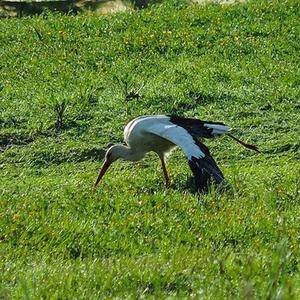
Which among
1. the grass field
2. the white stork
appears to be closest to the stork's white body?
the white stork

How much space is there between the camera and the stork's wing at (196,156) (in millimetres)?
8188

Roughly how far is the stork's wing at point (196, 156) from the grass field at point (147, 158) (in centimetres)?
16

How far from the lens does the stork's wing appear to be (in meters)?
8.19

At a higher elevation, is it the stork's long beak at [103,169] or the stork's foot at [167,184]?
the stork's foot at [167,184]

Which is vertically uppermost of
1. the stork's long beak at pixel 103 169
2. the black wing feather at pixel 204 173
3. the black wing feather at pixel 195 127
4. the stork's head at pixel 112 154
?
the black wing feather at pixel 195 127

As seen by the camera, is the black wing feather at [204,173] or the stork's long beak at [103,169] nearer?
the black wing feather at [204,173]

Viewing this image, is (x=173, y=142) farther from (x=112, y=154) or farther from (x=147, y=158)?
(x=147, y=158)

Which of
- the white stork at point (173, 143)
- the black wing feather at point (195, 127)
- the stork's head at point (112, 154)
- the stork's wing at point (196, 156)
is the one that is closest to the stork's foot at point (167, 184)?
the white stork at point (173, 143)

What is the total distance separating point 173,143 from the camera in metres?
9.01

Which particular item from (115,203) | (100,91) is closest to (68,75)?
(100,91)

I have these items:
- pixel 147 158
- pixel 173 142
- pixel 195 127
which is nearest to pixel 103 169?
pixel 173 142

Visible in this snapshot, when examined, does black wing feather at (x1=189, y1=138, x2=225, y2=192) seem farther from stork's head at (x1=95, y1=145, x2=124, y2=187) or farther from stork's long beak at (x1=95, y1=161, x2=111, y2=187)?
stork's head at (x1=95, y1=145, x2=124, y2=187)

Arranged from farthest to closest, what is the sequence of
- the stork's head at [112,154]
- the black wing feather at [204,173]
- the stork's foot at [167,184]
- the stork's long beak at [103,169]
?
the stork's head at [112,154]
the stork's long beak at [103,169]
the stork's foot at [167,184]
the black wing feather at [204,173]

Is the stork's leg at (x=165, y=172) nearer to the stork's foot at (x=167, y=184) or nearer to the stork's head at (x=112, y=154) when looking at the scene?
the stork's foot at (x=167, y=184)
